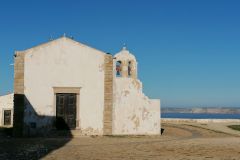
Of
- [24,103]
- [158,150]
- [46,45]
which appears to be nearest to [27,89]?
[24,103]

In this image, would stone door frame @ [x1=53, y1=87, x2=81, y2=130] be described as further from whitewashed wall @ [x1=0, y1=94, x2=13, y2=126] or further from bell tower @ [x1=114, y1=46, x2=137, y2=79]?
whitewashed wall @ [x1=0, y1=94, x2=13, y2=126]

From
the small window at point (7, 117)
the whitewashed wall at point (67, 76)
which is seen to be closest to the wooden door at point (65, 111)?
the whitewashed wall at point (67, 76)

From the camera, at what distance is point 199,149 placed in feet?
58.5

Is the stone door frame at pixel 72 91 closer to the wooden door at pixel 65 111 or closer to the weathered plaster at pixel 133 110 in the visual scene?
the wooden door at pixel 65 111

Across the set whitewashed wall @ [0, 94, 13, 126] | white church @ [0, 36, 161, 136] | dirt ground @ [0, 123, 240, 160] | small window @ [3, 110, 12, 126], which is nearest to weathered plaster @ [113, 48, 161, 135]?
white church @ [0, 36, 161, 136]

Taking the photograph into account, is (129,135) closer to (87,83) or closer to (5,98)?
(87,83)

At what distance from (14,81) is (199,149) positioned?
12118mm

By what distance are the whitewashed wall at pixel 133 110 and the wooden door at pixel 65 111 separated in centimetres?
265

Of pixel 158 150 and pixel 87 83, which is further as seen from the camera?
pixel 87 83

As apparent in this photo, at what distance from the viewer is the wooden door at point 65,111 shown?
24531 millimetres

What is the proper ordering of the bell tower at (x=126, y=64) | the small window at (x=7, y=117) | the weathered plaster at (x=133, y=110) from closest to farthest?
the weathered plaster at (x=133, y=110), the bell tower at (x=126, y=64), the small window at (x=7, y=117)

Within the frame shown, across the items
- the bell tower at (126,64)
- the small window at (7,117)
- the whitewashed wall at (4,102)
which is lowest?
the small window at (7,117)

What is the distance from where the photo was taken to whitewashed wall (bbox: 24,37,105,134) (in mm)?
24266

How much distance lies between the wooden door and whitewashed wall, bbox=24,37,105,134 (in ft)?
1.28
